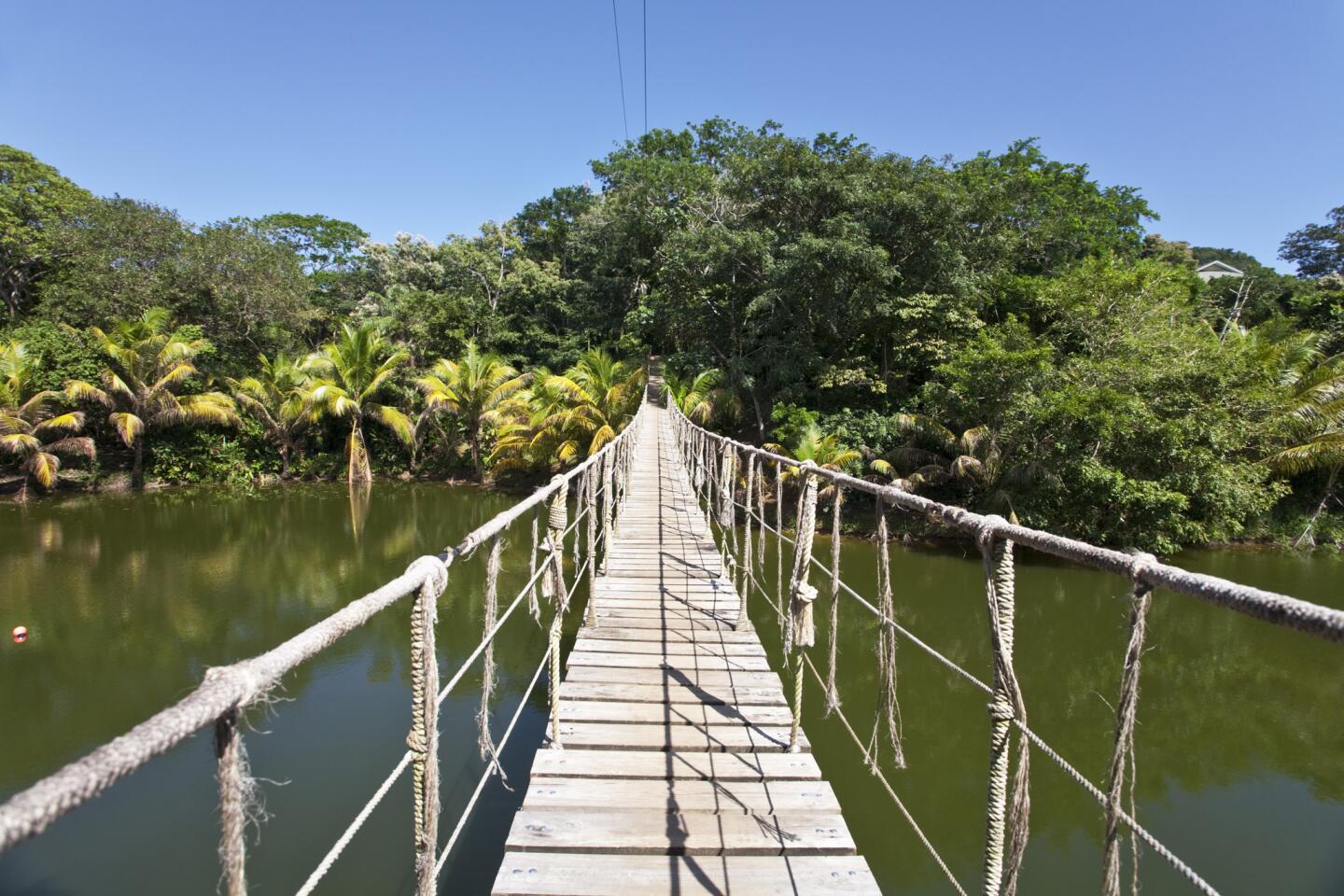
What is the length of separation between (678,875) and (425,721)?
3.25 ft

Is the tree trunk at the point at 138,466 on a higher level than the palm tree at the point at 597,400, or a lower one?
lower

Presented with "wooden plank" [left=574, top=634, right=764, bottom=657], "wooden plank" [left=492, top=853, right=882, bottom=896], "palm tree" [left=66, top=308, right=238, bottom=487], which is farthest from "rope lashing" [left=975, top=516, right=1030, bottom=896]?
"palm tree" [left=66, top=308, right=238, bottom=487]

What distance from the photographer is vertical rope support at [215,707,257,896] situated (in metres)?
0.67

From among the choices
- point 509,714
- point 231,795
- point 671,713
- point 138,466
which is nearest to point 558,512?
point 671,713

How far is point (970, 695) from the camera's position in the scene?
589 cm

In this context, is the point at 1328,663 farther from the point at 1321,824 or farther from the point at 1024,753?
the point at 1024,753

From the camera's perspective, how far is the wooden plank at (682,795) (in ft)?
6.70

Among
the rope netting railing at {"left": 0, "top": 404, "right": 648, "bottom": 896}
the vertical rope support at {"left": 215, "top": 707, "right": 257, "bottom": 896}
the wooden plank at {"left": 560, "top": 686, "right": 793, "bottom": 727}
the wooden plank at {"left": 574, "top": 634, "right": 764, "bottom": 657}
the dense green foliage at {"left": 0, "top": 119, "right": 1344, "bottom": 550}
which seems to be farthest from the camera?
the dense green foliage at {"left": 0, "top": 119, "right": 1344, "bottom": 550}

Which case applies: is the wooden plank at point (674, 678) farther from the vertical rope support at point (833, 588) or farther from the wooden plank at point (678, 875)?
the wooden plank at point (678, 875)

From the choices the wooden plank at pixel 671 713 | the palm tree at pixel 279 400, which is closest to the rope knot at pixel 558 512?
the wooden plank at pixel 671 713

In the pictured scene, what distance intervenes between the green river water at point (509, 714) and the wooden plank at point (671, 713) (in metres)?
1.20

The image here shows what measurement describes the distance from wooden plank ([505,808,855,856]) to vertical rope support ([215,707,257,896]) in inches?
49.8

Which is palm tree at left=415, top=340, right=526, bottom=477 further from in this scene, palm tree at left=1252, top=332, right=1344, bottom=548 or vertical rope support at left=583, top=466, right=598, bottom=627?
palm tree at left=1252, top=332, right=1344, bottom=548

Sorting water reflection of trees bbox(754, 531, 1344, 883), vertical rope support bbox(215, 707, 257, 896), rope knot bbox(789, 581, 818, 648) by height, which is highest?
vertical rope support bbox(215, 707, 257, 896)
